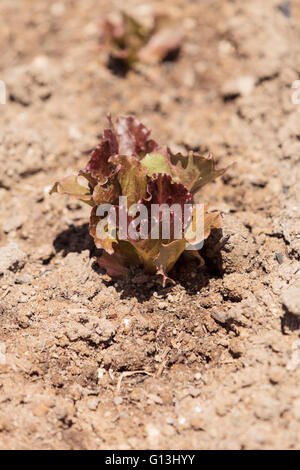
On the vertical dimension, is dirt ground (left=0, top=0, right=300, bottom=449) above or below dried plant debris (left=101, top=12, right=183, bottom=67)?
below

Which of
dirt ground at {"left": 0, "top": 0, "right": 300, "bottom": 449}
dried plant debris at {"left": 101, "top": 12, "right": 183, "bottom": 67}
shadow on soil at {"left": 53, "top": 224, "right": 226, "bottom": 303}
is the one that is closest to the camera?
dirt ground at {"left": 0, "top": 0, "right": 300, "bottom": 449}

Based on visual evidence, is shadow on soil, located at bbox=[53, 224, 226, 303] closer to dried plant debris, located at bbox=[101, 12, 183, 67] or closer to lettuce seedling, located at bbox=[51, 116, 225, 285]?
lettuce seedling, located at bbox=[51, 116, 225, 285]

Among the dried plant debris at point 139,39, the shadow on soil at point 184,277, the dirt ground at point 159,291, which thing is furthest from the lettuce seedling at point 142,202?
the dried plant debris at point 139,39

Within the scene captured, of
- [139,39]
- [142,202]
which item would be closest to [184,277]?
[142,202]

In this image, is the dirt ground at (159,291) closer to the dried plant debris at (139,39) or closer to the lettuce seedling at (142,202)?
the lettuce seedling at (142,202)

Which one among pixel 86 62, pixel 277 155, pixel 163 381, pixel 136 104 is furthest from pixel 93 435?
pixel 86 62

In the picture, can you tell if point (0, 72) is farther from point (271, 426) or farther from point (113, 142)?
point (271, 426)

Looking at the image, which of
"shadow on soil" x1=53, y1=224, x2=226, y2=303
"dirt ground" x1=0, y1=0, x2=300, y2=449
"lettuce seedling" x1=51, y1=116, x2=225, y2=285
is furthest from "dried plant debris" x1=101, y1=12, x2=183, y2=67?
"shadow on soil" x1=53, y1=224, x2=226, y2=303
